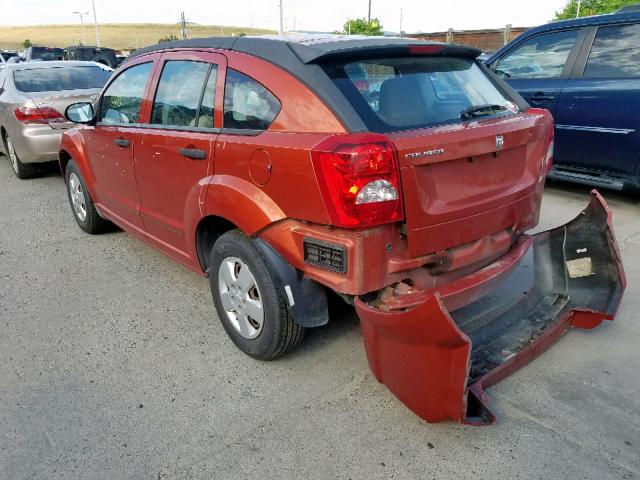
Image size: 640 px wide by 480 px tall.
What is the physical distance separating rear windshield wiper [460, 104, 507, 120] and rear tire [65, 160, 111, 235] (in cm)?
358

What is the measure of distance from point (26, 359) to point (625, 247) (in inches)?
181

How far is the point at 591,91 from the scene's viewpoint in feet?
17.6

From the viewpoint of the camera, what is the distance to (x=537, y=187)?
2.96m

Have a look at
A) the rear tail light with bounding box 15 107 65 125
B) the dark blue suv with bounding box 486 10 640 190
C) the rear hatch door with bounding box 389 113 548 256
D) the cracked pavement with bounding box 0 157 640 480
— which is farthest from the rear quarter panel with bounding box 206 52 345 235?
the rear tail light with bounding box 15 107 65 125

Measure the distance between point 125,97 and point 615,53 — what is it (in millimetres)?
4744

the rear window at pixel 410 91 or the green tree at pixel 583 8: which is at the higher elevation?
the green tree at pixel 583 8

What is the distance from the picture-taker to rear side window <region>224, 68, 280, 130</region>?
2613 millimetres

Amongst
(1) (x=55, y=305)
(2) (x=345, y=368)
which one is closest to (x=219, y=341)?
(2) (x=345, y=368)

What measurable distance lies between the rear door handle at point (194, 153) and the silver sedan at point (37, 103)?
4776 mm

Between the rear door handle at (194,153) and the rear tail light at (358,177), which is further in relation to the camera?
the rear door handle at (194,153)

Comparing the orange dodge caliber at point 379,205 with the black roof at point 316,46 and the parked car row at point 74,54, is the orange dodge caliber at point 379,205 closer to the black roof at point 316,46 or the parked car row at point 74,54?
the black roof at point 316,46

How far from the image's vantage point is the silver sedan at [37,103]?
6941mm

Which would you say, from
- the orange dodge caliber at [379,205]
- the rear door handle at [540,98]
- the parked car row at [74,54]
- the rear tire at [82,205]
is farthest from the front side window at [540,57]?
the parked car row at [74,54]

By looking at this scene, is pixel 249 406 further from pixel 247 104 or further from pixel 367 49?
pixel 367 49
